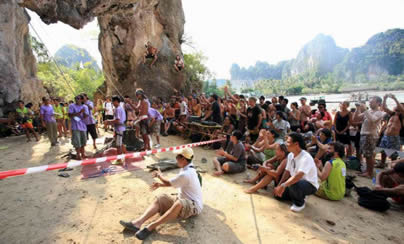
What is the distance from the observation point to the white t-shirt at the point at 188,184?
281cm

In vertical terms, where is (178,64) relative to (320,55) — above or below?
below

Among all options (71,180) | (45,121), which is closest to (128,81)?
(45,121)

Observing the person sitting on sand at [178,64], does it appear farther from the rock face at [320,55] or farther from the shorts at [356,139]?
the rock face at [320,55]

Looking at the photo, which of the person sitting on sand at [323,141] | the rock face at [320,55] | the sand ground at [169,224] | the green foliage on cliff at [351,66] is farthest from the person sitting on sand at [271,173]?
the rock face at [320,55]

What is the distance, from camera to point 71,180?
4.37 meters

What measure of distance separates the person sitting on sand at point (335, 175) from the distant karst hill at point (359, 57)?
62.1m

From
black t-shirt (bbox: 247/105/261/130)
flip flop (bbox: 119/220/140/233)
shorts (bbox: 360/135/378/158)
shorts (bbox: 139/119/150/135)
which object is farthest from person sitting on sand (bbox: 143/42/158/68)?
flip flop (bbox: 119/220/140/233)

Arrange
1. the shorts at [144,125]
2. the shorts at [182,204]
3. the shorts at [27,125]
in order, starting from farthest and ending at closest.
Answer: the shorts at [27,125] < the shorts at [144,125] < the shorts at [182,204]

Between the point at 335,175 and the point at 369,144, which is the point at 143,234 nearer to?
the point at 335,175

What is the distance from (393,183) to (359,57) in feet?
252

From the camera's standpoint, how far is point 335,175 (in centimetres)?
405

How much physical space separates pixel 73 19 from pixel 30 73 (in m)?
9.60

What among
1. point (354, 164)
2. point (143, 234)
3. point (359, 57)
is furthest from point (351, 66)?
point (143, 234)

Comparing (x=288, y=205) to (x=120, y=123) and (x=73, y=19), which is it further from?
(x=73, y=19)
